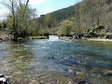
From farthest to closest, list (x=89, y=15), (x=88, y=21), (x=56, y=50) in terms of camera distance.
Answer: (x=89, y=15), (x=88, y=21), (x=56, y=50)

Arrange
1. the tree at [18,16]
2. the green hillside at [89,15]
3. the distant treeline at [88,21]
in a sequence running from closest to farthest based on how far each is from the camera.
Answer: the tree at [18,16] < the distant treeline at [88,21] < the green hillside at [89,15]

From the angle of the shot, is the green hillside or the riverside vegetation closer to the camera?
the riverside vegetation

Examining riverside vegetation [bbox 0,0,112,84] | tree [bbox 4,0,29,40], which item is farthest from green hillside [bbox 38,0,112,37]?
tree [bbox 4,0,29,40]

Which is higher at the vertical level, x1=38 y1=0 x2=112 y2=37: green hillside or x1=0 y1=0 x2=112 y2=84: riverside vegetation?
x1=38 y1=0 x2=112 y2=37: green hillside

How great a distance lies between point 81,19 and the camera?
91.3 m

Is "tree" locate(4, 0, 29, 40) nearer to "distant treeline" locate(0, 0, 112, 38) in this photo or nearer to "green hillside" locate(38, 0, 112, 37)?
"distant treeline" locate(0, 0, 112, 38)

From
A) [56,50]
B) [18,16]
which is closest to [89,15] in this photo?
[18,16]

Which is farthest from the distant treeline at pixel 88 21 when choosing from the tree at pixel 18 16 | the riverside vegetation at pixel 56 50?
the tree at pixel 18 16

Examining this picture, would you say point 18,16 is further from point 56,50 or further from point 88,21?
point 88,21

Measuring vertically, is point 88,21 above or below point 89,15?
below

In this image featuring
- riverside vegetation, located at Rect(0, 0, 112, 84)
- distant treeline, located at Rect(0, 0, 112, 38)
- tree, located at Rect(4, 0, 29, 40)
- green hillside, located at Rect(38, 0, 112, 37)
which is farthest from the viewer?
green hillside, located at Rect(38, 0, 112, 37)

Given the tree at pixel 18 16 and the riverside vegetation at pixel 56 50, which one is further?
the tree at pixel 18 16

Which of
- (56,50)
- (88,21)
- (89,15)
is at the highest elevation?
(89,15)

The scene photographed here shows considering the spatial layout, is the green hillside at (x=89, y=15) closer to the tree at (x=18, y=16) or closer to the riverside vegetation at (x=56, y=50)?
the riverside vegetation at (x=56, y=50)
